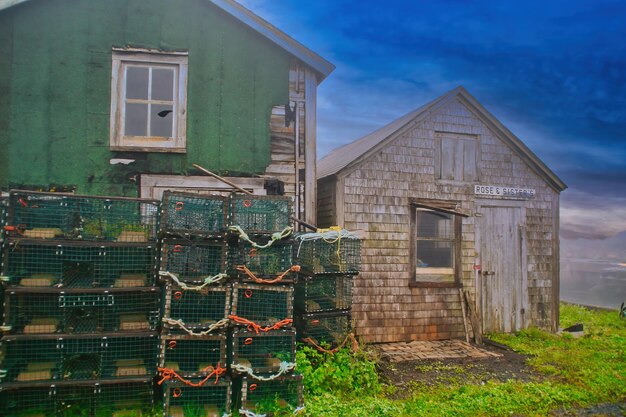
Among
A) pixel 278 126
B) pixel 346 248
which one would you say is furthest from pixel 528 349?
pixel 278 126

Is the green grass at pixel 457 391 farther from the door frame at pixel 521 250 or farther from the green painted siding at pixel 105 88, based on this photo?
the green painted siding at pixel 105 88

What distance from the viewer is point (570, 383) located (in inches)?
315

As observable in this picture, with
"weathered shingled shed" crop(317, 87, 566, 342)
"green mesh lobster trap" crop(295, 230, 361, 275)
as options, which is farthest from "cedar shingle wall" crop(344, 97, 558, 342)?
"green mesh lobster trap" crop(295, 230, 361, 275)

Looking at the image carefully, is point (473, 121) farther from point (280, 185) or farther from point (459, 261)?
point (280, 185)

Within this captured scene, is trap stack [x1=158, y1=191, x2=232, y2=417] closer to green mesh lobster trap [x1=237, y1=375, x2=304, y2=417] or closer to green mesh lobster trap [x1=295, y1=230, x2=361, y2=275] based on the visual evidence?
green mesh lobster trap [x1=237, y1=375, x2=304, y2=417]

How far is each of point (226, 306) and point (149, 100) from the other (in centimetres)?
460

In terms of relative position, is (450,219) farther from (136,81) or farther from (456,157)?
(136,81)

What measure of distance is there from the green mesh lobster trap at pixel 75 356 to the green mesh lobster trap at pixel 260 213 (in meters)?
1.74

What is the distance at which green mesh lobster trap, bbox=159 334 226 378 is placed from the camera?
5832mm

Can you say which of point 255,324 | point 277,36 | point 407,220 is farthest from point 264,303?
point 407,220

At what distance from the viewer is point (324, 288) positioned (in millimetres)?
7785

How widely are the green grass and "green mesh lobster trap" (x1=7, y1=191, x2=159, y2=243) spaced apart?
9.89 feet

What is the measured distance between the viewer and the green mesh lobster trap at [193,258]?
5949 mm

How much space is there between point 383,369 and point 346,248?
216 centimetres
